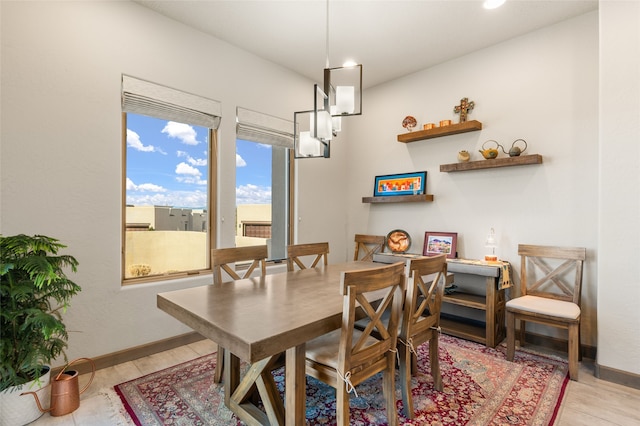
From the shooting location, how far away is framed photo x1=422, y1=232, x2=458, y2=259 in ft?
11.7

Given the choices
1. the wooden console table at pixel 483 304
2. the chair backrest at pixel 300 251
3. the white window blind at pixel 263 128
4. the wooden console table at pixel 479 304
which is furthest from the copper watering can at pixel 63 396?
the wooden console table at pixel 483 304

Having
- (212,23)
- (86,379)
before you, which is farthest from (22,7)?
(86,379)

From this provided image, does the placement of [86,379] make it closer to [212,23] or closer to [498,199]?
[212,23]

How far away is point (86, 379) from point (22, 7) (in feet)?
8.87

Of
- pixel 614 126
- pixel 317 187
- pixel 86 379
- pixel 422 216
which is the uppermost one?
pixel 614 126

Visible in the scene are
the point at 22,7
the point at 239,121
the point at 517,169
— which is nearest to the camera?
the point at 22,7

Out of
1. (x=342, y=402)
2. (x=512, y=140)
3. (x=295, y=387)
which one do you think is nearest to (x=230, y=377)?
(x=295, y=387)

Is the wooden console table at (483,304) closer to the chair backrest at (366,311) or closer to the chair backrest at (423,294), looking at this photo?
the chair backrest at (423,294)

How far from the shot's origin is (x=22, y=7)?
2.18 m

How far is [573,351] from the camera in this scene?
2.35 metres

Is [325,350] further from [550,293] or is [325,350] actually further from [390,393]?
[550,293]

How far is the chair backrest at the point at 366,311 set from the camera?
1444 mm

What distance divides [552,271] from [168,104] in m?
3.86

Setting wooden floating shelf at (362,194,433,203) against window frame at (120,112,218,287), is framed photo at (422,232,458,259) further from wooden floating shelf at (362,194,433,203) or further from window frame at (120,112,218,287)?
window frame at (120,112,218,287)
